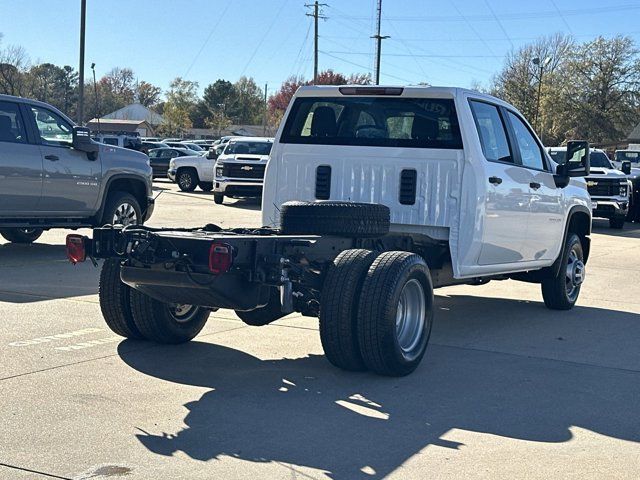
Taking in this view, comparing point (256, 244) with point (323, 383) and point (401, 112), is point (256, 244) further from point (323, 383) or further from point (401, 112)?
point (401, 112)

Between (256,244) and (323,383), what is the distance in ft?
3.52

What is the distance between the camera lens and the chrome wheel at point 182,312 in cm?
747

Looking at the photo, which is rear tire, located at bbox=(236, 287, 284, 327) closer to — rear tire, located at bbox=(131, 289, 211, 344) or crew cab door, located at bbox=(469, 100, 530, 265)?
rear tire, located at bbox=(131, 289, 211, 344)

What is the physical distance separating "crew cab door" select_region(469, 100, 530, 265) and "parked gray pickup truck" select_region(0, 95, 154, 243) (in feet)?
20.4

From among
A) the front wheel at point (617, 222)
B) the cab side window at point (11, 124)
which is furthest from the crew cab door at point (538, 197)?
the front wheel at point (617, 222)

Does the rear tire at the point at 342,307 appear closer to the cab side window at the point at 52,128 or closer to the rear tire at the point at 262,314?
the rear tire at the point at 262,314

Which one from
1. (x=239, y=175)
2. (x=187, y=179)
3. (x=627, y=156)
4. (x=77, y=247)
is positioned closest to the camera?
(x=77, y=247)

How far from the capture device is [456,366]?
7.19 m

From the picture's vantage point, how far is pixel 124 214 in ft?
45.7

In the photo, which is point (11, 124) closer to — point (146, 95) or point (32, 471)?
point (32, 471)

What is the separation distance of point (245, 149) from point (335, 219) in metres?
20.3

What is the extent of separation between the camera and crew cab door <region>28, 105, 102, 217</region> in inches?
493

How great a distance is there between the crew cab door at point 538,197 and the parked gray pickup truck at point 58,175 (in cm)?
614

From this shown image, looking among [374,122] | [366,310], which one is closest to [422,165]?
[374,122]
